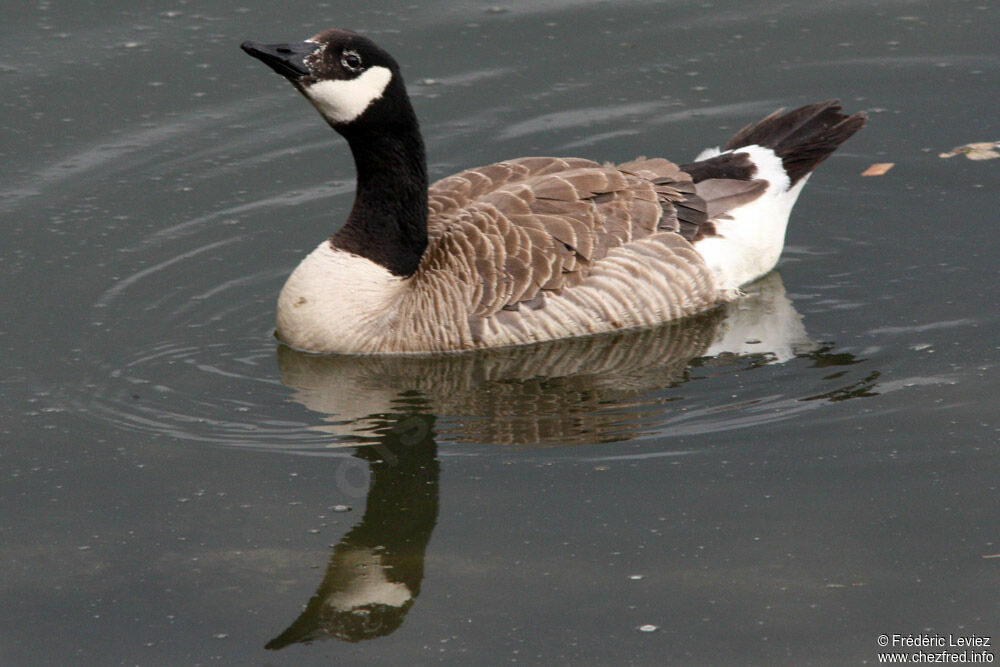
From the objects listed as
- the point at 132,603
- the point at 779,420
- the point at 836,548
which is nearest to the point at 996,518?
the point at 836,548

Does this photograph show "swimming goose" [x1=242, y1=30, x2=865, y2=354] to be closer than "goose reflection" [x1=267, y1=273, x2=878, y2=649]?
No

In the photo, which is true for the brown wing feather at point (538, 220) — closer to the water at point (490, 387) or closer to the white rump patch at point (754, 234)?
the white rump patch at point (754, 234)

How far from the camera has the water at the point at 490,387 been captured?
7254mm

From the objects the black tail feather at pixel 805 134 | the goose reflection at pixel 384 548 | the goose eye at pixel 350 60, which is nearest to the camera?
the goose reflection at pixel 384 548

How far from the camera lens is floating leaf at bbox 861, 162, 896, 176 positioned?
1224 cm

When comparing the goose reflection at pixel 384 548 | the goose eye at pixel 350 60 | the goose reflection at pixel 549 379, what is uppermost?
the goose eye at pixel 350 60

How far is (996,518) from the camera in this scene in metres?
7.71

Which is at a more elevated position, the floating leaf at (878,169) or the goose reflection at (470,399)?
the floating leaf at (878,169)

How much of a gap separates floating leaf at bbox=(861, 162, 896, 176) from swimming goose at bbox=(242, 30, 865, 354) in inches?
88.3

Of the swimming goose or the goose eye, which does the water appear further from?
the goose eye

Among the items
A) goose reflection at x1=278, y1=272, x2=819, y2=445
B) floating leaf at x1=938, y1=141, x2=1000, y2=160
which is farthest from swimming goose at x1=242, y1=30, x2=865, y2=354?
floating leaf at x1=938, y1=141, x2=1000, y2=160

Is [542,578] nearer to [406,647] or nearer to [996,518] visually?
[406,647]

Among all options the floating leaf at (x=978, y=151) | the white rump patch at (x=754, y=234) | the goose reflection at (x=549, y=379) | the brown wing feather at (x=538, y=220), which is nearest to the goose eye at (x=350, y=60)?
the brown wing feather at (x=538, y=220)

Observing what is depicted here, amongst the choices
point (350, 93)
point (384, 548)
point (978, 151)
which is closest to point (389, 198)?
point (350, 93)
